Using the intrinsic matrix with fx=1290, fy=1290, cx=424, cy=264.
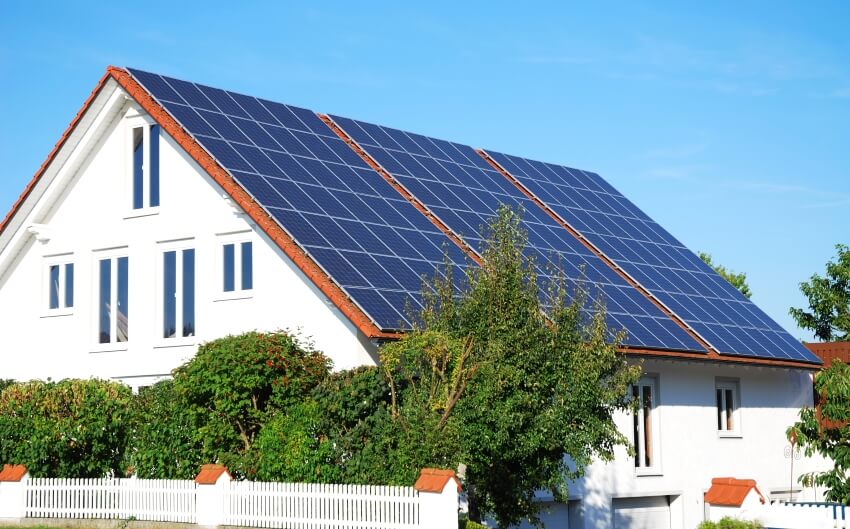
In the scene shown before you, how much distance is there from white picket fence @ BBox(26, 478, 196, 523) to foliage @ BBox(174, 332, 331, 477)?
116 centimetres

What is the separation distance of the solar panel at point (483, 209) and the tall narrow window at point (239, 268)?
513cm

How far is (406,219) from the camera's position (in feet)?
97.6

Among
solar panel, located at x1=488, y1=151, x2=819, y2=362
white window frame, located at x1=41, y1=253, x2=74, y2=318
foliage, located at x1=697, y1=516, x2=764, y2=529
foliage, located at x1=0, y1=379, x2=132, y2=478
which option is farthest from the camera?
solar panel, located at x1=488, y1=151, x2=819, y2=362

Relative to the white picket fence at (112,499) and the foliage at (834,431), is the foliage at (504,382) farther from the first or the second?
the foliage at (834,431)

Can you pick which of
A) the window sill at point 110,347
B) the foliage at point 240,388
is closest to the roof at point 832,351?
the foliage at point 240,388

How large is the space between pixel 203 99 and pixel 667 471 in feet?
48.0

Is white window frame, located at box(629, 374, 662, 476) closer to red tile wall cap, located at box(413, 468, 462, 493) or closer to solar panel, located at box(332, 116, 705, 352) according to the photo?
solar panel, located at box(332, 116, 705, 352)

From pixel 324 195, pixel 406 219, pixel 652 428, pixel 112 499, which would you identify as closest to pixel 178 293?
pixel 324 195

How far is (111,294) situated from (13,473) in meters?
6.18

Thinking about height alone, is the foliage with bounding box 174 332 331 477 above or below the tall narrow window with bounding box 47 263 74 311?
below

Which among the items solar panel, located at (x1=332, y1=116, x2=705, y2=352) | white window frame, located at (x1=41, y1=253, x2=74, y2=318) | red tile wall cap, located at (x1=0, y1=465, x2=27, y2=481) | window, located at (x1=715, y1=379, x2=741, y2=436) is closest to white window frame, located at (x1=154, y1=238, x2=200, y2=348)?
white window frame, located at (x1=41, y1=253, x2=74, y2=318)

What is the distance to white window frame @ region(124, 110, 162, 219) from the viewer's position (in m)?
30.4

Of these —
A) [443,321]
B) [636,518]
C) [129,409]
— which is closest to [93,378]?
[129,409]

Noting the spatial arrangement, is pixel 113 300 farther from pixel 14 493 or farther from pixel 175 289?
pixel 14 493
